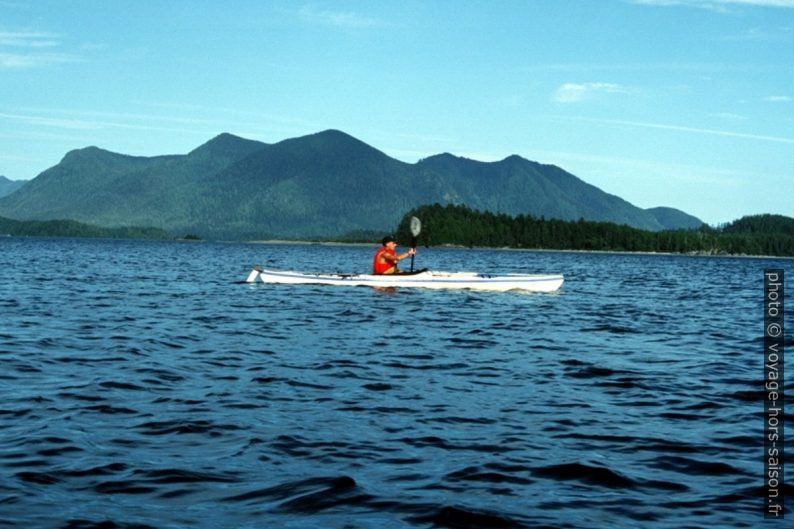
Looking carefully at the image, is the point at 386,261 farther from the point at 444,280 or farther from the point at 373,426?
the point at 373,426

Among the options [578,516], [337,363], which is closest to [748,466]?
[578,516]

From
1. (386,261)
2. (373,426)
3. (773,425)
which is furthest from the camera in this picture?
(386,261)

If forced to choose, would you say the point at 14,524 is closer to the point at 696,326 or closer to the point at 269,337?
the point at 269,337

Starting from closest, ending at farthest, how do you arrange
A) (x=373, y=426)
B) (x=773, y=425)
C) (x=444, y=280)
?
(x=373, y=426) < (x=773, y=425) < (x=444, y=280)

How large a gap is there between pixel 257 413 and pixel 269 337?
1050 cm

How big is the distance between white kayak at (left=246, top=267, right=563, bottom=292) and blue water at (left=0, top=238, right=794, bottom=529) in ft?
50.6

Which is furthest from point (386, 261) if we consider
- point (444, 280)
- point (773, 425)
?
point (773, 425)

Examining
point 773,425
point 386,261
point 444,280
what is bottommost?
point 773,425

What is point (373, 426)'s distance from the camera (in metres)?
12.4

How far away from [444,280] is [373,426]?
30.3m

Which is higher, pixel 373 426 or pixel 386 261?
pixel 386 261

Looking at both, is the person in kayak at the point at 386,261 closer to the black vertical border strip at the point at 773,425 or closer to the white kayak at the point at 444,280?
the white kayak at the point at 444,280

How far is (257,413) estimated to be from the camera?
42.9 feet

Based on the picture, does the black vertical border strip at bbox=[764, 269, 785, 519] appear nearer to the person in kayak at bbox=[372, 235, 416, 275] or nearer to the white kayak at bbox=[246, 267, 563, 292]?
the white kayak at bbox=[246, 267, 563, 292]
